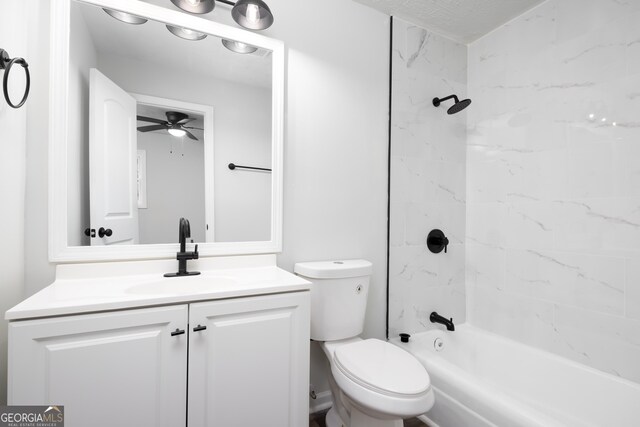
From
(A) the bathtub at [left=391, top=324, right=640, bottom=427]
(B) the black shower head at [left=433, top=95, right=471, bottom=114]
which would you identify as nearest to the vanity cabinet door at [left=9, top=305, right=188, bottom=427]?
(A) the bathtub at [left=391, top=324, right=640, bottom=427]

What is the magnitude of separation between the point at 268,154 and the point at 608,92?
1.78 meters

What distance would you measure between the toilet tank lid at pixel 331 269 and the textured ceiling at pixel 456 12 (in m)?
1.59

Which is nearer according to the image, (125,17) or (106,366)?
(106,366)

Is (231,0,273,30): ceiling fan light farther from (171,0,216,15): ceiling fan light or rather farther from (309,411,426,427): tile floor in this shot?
(309,411,426,427): tile floor

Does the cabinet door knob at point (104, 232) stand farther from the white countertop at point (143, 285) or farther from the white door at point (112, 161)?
the white countertop at point (143, 285)

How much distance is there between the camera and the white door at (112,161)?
4.21 feet

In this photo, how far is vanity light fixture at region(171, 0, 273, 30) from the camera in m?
1.33

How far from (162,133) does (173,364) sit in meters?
1.03

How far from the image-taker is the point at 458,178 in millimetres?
2160

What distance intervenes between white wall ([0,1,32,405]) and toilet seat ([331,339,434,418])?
1259 millimetres

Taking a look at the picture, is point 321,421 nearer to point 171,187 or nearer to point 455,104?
point 171,187

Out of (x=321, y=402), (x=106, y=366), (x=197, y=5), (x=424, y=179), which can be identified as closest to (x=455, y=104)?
(x=424, y=179)

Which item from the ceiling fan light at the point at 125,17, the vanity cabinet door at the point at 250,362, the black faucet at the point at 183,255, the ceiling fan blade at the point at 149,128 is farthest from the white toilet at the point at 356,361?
the ceiling fan light at the point at 125,17

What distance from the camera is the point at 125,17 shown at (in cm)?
131
